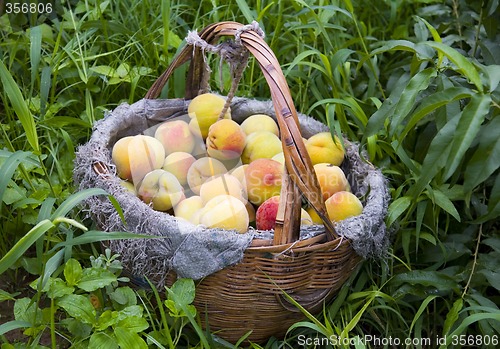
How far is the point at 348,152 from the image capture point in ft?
5.37

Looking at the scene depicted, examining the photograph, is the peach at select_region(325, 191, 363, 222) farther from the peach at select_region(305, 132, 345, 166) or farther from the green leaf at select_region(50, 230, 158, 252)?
the green leaf at select_region(50, 230, 158, 252)

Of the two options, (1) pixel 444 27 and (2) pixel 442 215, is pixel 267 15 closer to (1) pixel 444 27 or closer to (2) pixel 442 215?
(1) pixel 444 27

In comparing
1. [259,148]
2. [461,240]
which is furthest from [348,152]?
[461,240]

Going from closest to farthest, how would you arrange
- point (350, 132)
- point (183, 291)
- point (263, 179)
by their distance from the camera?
point (183, 291) < point (263, 179) < point (350, 132)

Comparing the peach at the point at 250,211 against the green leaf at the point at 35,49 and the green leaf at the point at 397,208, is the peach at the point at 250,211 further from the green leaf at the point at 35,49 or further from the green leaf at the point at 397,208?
the green leaf at the point at 35,49

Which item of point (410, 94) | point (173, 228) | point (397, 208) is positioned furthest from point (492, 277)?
point (173, 228)

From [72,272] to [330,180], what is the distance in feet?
2.05

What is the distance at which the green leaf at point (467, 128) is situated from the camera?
1054 mm

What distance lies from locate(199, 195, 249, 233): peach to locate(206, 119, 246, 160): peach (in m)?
0.21

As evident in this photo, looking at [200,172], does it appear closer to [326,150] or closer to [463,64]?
[326,150]

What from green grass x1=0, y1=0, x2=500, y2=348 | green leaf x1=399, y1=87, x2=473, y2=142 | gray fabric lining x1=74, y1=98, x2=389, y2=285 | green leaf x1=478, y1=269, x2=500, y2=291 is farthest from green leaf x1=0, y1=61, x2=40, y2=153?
green leaf x1=478, y1=269, x2=500, y2=291

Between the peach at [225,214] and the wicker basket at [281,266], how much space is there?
92mm

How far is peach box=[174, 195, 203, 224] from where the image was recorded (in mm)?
1407

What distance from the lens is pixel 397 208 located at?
143 cm
